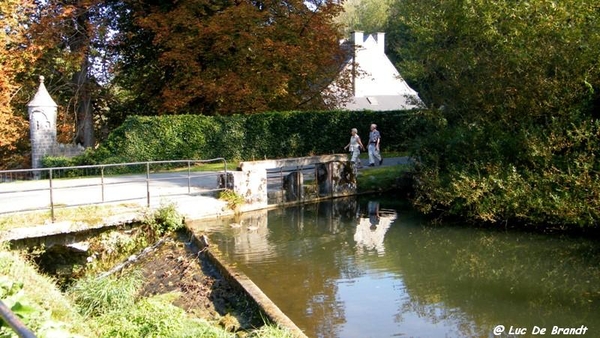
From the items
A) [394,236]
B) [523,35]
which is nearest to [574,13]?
[523,35]

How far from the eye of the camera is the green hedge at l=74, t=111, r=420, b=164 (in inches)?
913

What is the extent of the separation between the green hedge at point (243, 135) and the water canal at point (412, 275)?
30.5 feet

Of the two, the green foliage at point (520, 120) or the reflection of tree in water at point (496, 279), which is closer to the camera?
the reflection of tree in water at point (496, 279)

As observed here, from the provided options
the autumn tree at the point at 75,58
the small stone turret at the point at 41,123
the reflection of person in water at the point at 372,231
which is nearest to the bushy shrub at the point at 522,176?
the reflection of person in water at the point at 372,231

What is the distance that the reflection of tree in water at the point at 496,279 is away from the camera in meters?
7.93

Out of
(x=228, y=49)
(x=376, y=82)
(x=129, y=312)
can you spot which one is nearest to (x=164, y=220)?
(x=129, y=312)

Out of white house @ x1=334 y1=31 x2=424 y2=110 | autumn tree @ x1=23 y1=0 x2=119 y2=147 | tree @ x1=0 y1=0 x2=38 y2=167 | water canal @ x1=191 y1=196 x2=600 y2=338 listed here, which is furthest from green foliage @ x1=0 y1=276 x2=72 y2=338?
white house @ x1=334 y1=31 x2=424 y2=110

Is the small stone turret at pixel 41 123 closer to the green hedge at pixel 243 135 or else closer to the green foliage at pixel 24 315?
the green hedge at pixel 243 135

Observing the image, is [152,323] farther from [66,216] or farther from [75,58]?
[75,58]

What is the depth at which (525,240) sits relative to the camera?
1214 cm

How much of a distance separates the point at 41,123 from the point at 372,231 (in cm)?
1814

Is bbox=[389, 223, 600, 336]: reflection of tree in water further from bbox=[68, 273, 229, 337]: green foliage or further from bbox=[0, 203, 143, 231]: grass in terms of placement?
bbox=[0, 203, 143, 231]: grass

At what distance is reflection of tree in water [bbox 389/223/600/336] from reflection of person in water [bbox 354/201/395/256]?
47 centimetres

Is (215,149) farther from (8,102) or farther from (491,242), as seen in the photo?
(491,242)
